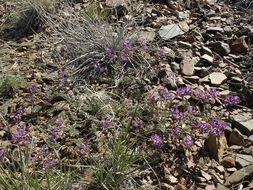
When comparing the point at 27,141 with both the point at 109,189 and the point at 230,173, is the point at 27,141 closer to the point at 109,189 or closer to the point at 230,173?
the point at 109,189

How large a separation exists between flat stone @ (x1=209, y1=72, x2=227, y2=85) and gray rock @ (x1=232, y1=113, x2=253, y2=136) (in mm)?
365

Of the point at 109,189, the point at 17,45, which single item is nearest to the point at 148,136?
the point at 109,189

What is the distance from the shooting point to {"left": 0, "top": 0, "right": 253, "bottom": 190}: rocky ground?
2775mm

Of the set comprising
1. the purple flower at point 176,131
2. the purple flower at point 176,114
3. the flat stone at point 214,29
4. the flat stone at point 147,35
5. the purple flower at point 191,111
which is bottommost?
the purple flower at point 176,131

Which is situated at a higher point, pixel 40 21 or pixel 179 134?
pixel 40 21

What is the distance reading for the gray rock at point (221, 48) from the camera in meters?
3.64

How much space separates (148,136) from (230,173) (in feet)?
1.80

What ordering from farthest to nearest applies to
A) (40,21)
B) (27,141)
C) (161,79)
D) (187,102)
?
(40,21) < (161,79) < (187,102) < (27,141)

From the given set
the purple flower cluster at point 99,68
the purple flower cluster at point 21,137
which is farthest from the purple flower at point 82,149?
the purple flower cluster at point 99,68

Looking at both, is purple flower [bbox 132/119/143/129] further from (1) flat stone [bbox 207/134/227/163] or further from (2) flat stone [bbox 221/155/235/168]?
(2) flat stone [bbox 221/155/235/168]

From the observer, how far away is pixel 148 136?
293 cm

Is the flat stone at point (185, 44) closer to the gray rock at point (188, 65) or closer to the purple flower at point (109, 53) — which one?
the gray rock at point (188, 65)

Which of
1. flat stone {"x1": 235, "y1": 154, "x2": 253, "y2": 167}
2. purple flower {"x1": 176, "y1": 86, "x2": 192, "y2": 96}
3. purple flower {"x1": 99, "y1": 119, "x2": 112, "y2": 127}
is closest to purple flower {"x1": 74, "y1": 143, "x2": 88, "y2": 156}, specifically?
purple flower {"x1": 99, "y1": 119, "x2": 112, "y2": 127}

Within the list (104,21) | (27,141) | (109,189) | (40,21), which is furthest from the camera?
(40,21)
